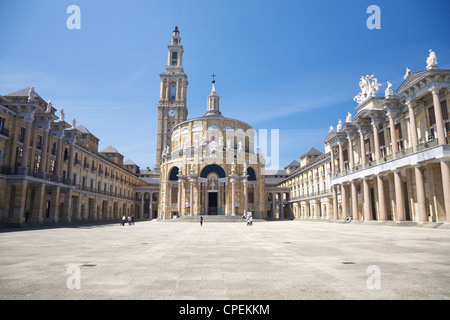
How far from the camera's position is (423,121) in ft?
85.9

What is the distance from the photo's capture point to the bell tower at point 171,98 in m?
97.1

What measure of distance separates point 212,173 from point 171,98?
51.8 meters

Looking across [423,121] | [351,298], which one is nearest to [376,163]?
[423,121]

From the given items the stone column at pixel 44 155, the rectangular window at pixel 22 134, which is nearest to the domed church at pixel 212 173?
the stone column at pixel 44 155

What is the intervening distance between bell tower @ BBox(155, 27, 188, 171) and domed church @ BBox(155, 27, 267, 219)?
2724cm

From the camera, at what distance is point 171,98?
101 m

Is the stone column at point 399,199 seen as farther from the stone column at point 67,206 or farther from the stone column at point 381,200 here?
the stone column at point 67,206

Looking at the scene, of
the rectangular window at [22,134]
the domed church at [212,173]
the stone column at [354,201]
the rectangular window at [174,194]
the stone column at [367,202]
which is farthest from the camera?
the rectangular window at [174,194]

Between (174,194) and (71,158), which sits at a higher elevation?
(71,158)

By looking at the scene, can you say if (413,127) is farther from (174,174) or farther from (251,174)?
(174,174)

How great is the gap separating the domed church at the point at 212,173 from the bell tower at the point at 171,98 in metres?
27.2

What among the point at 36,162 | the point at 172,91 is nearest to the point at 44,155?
the point at 36,162

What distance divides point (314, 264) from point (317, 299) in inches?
126

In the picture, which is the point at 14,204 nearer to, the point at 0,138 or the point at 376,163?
the point at 0,138
